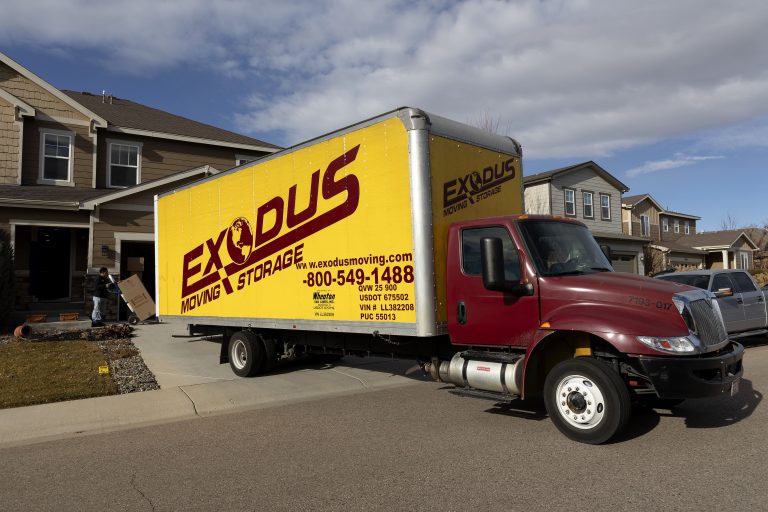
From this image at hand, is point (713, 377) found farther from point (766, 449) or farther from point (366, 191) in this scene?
point (366, 191)

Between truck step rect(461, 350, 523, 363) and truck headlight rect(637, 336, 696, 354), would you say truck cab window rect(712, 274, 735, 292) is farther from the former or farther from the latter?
truck step rect(461, 350, 523, 363)

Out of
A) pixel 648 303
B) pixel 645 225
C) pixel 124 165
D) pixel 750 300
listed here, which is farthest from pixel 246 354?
pixel 645 225

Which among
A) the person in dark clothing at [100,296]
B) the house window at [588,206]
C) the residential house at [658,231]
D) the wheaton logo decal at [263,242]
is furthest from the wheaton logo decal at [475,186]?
the residential house at [658,231]

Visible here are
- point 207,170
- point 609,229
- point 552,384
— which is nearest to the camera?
point 552,384

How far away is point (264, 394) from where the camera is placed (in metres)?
7.84

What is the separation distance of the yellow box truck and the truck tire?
0.01 meters

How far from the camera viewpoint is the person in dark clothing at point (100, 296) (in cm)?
1414

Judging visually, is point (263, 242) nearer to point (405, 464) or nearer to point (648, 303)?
point (405, 464)

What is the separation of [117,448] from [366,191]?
3.94 m

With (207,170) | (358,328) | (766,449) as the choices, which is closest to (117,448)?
(358,328)

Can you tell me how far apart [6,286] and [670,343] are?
1477cm

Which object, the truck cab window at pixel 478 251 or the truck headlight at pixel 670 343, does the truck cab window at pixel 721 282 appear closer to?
the truck headlight at pixel 670 343

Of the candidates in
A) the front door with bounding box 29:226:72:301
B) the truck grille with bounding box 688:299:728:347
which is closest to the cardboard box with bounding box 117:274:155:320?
the front door with bounding box 29:226:72:301

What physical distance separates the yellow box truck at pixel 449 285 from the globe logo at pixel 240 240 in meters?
0.03
